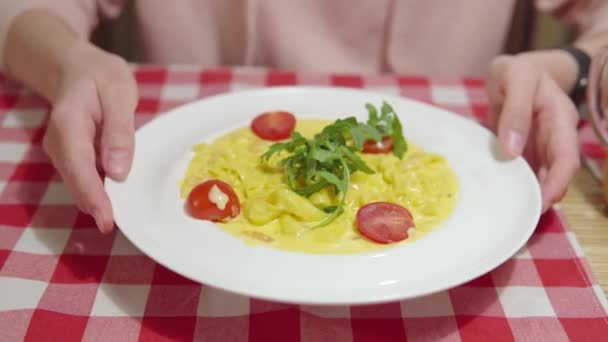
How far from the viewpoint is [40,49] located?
1325mm

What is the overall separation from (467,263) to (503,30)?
1.31 m

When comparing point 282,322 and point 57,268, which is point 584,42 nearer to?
point 282,322

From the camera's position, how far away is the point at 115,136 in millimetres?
1025

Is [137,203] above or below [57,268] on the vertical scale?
above

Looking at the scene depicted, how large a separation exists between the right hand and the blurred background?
164 centimetres

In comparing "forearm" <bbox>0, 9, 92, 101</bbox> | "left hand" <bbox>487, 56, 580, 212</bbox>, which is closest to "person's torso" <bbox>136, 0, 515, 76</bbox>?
"forearm" <bbox>0, 9, 92, 101</bbox>

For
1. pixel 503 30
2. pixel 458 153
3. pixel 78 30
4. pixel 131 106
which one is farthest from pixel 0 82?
pixel 503 30

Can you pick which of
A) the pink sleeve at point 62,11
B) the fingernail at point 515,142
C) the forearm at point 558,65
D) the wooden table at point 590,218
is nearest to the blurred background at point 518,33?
the pink sleeve at point 62,11

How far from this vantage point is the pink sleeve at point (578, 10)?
1.65 metres

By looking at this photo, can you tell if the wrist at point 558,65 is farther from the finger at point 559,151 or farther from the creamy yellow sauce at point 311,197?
the creamy yellow sauce at point 311,197

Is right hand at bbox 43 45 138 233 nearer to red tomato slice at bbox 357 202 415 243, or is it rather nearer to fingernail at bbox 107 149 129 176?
fingernail at bbox 107 149 129 176

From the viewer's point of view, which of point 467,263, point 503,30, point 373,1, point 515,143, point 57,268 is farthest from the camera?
point 503,30

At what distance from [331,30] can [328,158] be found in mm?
942

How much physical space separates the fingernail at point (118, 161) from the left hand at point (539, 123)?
25.5 inches
